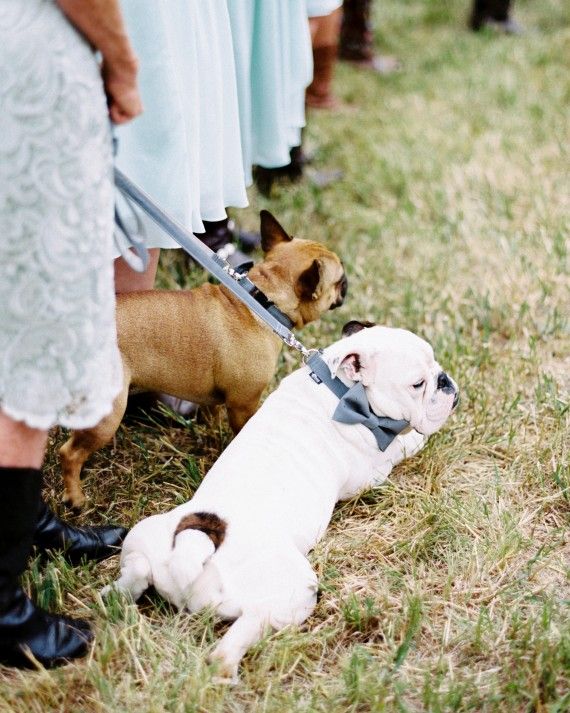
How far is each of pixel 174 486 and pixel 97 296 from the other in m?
1.09

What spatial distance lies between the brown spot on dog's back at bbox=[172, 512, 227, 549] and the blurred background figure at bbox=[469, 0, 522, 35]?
6.27 metres

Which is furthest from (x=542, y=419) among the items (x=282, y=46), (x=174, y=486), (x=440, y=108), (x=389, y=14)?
(x=389, y=14)

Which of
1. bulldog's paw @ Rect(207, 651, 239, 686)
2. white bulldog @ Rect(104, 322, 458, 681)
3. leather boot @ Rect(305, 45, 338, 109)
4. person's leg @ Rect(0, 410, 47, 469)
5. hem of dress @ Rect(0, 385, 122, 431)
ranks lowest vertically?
leather boot @ Rect(305, 45, 338, 109)

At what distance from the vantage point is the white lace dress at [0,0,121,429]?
58.4 inches

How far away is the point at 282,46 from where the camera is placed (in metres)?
2.79

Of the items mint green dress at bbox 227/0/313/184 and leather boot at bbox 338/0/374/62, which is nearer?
mint green dress at bbox 227/0/313/184

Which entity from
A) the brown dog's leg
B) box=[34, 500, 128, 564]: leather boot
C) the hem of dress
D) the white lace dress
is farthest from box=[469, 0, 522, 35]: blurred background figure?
the hem of dress

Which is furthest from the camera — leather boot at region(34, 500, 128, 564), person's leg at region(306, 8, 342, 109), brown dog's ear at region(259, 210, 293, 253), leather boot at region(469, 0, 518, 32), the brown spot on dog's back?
leather boot at region(469, 0, 518, 32)

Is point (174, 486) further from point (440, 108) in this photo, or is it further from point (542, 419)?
point (440, 108)

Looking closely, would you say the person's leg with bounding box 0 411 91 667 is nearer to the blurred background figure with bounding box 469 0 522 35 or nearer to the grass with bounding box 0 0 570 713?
the grass with bounding box 0 0 570 713

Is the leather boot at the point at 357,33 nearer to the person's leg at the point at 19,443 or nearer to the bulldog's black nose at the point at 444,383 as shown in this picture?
the bulldog's black nose at the point at 444,383

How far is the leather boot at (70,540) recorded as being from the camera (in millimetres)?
2271

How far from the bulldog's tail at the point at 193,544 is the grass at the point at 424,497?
0.12 metres

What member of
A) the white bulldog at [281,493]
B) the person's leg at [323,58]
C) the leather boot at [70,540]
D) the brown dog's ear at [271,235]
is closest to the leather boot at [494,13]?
the person's leg at [323,58]
